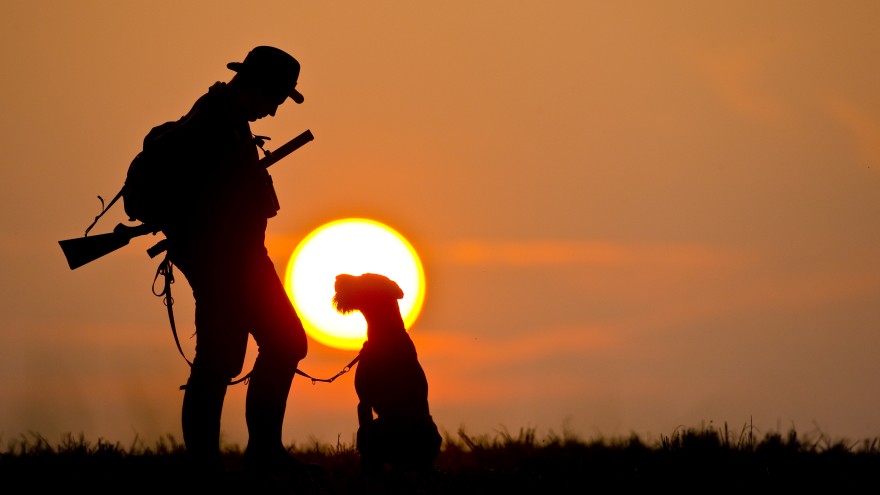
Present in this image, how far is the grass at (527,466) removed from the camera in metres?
6.64

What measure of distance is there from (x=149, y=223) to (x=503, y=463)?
8.69ft

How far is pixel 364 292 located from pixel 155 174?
1923 mm

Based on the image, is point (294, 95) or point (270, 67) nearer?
point (270, 67)

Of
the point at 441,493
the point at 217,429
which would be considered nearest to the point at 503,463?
the point at 441,493

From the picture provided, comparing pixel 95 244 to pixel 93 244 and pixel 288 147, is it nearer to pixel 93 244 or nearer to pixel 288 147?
pixel 93 244

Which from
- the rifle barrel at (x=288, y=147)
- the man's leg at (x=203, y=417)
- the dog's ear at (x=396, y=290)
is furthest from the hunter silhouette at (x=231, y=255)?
the dog's ear at (x=396, y=290)

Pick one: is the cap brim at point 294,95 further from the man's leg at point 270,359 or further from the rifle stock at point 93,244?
the rifle stock at point 93,244

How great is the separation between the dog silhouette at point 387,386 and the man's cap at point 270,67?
1696 mm

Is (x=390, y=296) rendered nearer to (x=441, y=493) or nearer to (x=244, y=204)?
(x=244, y=204)

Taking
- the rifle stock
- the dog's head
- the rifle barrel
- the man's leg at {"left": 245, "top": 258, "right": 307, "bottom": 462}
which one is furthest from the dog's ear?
the rifle stock

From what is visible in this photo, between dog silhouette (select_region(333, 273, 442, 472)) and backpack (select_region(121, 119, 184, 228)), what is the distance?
1752 millimetres

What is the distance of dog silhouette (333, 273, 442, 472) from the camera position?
7.74 meters

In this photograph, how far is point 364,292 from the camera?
27.7 feet

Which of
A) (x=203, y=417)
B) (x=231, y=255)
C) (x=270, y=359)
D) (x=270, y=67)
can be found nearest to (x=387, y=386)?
(x=270, y=359)
